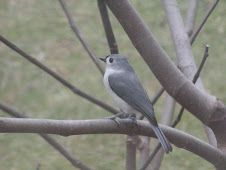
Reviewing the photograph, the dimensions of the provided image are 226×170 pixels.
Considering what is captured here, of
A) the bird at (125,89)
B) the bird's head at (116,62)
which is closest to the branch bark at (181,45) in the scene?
the bird at (125,89)

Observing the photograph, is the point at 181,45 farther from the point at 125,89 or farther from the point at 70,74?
the point at 70,74

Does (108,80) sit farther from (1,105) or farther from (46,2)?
(46,2)

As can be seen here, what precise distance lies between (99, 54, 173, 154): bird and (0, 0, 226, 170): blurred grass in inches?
45.0

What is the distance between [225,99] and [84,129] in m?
3.94

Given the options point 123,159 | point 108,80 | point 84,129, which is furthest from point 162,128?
point 123,159

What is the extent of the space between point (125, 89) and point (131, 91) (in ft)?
0.18

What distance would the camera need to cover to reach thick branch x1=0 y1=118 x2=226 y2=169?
161cm

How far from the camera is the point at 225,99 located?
17.5 feet

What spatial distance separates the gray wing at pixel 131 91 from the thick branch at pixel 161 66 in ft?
1.98

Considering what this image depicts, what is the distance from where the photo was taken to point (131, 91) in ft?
9.53

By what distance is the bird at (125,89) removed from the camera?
2754 millimetres

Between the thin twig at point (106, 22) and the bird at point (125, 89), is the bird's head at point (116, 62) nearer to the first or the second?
the bird at point (125, 89)

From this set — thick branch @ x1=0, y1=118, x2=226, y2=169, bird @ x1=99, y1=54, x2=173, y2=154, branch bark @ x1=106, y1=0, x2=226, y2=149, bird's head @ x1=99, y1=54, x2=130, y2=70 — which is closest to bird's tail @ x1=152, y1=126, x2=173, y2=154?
thick branch @ x1=0, y1=118, x2=226, y2=169

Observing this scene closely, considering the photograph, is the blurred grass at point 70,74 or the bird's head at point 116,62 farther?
the blurred grass at point 70,74
